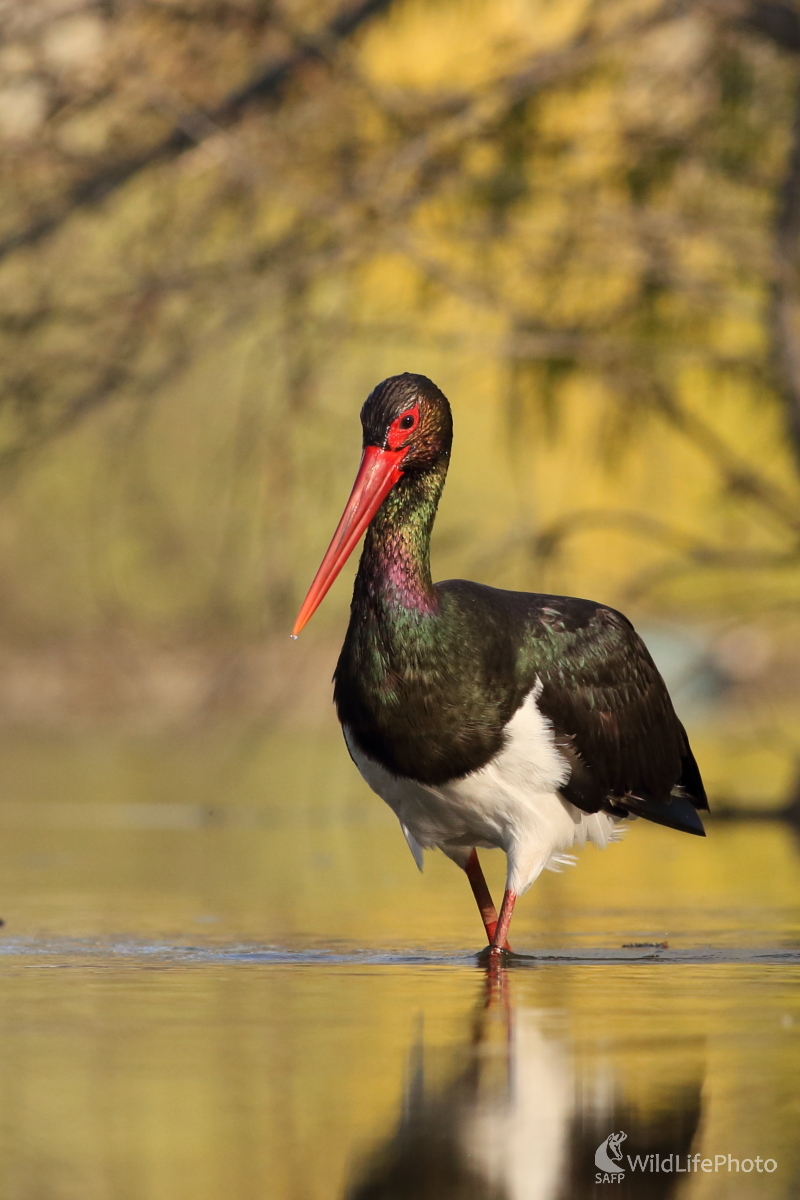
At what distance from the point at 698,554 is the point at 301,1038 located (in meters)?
6.50

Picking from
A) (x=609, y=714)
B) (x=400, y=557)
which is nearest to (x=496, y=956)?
(x=609, y=714)

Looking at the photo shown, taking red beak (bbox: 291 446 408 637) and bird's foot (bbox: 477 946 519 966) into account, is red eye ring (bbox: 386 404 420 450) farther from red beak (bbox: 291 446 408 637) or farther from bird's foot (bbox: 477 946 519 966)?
bird's foot (bbox: 477 946 519 966)

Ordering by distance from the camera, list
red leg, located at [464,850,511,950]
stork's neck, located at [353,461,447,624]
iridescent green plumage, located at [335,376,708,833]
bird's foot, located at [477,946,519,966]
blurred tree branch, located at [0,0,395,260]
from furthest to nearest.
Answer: blurred tree branch, located at [0,0,395,260] → red leg, located at [464,850,511,950] → stork's neck, located at [353,461,447,624] → iridescent green plumage, located at [335,376,708,833] → bird's foot, located at [477,946,519,966]

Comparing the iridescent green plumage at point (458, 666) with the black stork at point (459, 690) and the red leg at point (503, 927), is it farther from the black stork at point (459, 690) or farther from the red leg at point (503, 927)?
the red leg at point (503, 927)

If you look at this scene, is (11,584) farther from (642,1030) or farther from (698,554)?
(642,1030)

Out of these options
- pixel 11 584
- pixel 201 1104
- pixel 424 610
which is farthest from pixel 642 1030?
pixel 11 584

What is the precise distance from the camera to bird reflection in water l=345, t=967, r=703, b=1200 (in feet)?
11.7

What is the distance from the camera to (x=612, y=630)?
727cm

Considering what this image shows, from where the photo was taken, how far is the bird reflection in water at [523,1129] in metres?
3.57

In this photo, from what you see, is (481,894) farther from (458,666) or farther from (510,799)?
(458,666)

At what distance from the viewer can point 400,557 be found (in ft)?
22.1

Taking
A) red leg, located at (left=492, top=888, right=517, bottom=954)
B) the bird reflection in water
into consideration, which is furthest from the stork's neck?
the bird reflection in water

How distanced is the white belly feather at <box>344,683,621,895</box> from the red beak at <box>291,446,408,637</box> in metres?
0.39

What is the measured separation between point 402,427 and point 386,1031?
226cm
